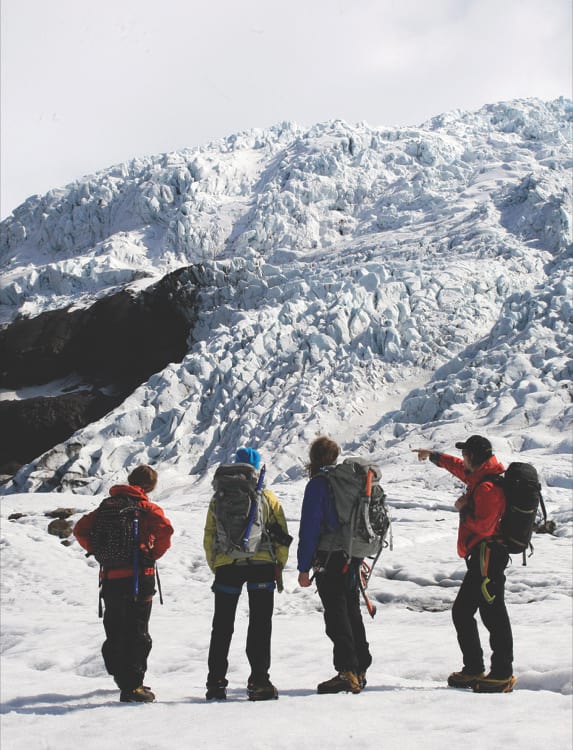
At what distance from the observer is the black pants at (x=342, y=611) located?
13.3ft

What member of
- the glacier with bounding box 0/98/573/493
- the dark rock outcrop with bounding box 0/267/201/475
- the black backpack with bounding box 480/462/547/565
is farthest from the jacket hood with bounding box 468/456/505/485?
the dark rock outcrop with bounding box 0/267/201/475

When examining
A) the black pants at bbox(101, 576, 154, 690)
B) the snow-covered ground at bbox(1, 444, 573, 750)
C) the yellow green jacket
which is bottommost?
the snow-covered ground at bbox(1, 444, 573, 750)

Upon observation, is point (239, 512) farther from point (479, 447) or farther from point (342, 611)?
point (479, 447)

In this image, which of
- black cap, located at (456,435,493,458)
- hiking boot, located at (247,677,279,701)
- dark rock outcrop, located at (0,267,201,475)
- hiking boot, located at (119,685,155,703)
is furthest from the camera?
dark rock outcrop, located at (0,267,201,475)

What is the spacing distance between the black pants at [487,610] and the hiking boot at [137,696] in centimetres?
208

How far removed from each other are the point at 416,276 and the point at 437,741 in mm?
31703

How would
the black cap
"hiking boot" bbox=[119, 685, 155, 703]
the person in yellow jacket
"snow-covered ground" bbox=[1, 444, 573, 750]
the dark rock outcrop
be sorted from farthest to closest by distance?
the dark rock outcrop → the black cap → "hiking boot" bbox=[119, 685, 155, 703] → the person in yellow jacket → "snow-covered ground" bbox=[1, 444, 573, 750]

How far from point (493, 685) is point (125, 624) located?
7.95 ft

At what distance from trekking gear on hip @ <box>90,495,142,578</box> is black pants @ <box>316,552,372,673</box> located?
4.13ft

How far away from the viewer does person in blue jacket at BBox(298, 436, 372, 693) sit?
13.2 feet

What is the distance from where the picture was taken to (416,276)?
33375 millimetres

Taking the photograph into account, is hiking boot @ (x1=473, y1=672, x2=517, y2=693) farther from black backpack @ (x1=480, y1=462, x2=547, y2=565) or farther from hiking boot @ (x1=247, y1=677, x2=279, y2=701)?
hiking boot @ (x1=247, y1=677, x2=279, y2=701)

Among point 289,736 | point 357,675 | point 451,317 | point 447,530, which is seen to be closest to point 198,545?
point 447,530

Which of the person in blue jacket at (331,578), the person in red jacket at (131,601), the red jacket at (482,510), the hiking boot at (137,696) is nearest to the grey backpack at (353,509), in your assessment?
the person in blue jacket at (331,578)
